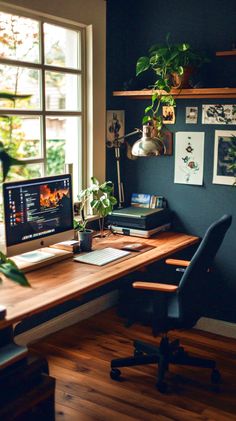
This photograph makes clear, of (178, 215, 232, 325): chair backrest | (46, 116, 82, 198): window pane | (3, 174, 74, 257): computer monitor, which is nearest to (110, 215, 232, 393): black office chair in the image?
(178, 215, 232, 325): chair backrest

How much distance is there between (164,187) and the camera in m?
4.21

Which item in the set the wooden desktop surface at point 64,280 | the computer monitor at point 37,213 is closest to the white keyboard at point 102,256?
the wooden desktop surface at point 64,280

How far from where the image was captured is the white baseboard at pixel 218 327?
3990 mm

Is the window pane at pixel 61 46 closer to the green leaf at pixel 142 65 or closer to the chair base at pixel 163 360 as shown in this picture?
the green leaf at pixel 142 65

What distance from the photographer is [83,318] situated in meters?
4.18

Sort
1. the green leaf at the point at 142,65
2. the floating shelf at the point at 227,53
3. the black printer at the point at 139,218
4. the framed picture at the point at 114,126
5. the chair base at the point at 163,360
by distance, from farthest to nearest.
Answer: the framed picture at the point at 114,126 < the green leaf at the point at 142,65 < the black printer at the point at 139,218 < the floating shelf at the point at 227,53 < the chair base at the point at 163,360

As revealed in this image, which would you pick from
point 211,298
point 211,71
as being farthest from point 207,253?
point 211,71

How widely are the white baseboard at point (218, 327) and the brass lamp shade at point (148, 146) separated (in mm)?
1320

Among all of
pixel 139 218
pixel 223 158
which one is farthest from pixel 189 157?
pixel 139 218

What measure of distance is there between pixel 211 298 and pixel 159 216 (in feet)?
2.35

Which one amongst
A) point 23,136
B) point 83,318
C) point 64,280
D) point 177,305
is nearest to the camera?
point 64,280

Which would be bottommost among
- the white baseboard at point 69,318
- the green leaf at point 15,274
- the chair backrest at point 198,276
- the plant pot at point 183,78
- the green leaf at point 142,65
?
the white baseboard at point 69,318

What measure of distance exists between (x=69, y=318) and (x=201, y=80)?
75.0 inches

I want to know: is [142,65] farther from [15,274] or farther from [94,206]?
[15,274]
